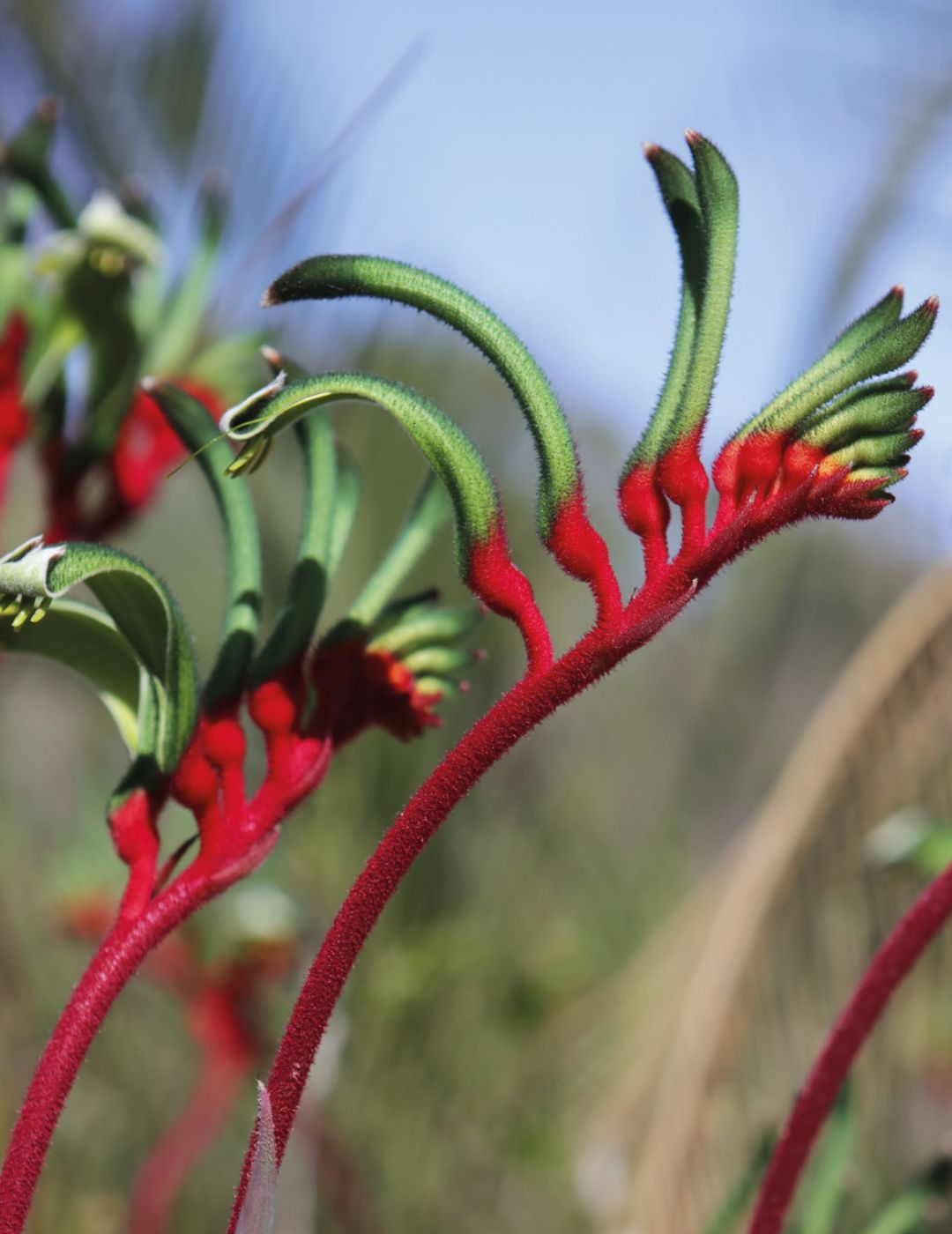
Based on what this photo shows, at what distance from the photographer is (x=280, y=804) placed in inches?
16.4

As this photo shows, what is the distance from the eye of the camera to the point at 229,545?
455 mm

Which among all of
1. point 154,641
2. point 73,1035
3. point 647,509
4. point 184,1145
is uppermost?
point 647,509

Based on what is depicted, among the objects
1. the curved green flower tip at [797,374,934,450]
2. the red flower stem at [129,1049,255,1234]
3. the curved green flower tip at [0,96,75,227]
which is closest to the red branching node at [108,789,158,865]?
the curved green flower tip at [797,374,934,450]

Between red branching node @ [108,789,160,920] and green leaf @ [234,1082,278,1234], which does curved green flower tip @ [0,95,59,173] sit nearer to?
red branching node @ [108,789,160,920]

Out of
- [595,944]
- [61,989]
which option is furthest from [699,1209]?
[61,989]

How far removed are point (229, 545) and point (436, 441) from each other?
116 millimetres

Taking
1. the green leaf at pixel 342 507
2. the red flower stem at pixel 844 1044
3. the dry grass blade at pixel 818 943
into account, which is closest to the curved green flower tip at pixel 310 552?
the green leaf at pixel 342 507

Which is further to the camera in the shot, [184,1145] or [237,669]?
[184,1145]

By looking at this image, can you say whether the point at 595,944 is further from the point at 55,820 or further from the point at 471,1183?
the point at 55,820

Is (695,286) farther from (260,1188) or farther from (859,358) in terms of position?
(260,1188)

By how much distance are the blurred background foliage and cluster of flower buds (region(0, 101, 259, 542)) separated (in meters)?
0.38

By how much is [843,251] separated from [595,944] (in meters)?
1.04

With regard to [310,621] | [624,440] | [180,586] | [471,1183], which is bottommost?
[471,1183]

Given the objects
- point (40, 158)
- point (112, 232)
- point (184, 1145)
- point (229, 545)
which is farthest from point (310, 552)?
point (184, 1145)
